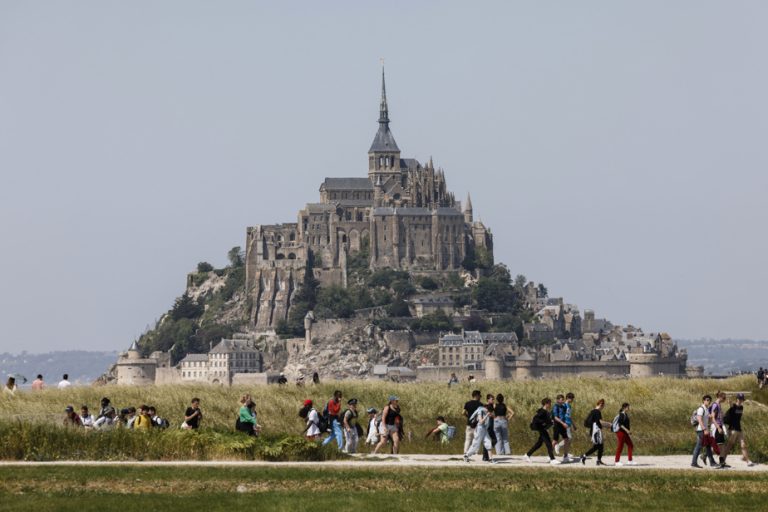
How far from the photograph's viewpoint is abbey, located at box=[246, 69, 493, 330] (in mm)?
175500

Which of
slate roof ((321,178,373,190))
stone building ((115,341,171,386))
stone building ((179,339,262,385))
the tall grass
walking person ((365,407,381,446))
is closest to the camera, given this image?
the tall grass

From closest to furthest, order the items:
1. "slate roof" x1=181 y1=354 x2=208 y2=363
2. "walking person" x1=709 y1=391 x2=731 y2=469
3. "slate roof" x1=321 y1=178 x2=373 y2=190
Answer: "walking person" x1=709 y1=391 x2=731 y2=469
"slate roof" x1=181 y1=354 x2=208 y2=363
"slate roof" x1=321 y1=178 x2=373 y2=190

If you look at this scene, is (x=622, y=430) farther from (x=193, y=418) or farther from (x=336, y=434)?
(x=193, y=418)

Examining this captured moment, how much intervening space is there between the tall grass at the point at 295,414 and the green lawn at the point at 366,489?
269 cm

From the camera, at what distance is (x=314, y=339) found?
170 metres

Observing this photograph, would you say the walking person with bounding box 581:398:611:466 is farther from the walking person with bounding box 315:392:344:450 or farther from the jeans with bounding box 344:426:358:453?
the walking person with bounding box 315:392:344:450

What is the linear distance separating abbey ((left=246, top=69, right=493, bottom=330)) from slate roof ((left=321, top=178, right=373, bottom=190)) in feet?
5.72

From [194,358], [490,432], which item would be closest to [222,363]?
[194,358]

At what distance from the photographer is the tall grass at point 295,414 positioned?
1398 inches

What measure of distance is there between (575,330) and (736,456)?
14677 centimetres

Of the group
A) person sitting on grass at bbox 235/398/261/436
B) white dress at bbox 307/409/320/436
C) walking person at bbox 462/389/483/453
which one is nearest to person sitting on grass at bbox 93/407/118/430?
person sitting on grass at bbox 235/398/261/436

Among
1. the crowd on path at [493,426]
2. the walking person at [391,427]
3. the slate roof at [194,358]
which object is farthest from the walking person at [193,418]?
the slate roof at [194,358]

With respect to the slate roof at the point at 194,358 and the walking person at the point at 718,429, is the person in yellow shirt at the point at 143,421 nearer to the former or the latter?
the walking person at the point at 718,429

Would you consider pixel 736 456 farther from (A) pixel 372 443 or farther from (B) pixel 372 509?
(B) pixel 372 509
